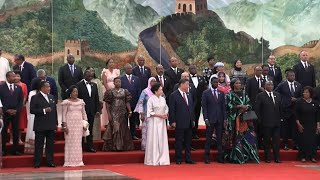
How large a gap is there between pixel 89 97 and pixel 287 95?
391cm

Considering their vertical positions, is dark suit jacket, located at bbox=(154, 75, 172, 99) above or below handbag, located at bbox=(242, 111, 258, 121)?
above

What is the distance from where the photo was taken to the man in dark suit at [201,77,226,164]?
12047 millimetres

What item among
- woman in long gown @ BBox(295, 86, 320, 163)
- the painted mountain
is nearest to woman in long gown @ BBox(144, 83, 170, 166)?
woman in long gown @ BBox(295, 86, 320, 163)

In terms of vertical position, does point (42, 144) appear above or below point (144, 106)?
below

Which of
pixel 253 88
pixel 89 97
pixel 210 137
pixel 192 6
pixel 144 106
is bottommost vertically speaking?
pixel 210 137

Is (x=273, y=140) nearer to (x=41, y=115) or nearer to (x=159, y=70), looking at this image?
(x=159, y=70)

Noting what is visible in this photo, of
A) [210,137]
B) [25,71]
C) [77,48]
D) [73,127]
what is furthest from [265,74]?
[77,48]

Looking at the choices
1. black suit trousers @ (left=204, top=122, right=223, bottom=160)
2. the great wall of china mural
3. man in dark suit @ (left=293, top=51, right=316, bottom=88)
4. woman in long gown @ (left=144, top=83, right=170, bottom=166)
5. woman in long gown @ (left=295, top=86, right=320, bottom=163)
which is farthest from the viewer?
the great wall of china mural

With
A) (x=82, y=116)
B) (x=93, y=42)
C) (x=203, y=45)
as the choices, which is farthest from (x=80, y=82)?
(x=203, y=45)

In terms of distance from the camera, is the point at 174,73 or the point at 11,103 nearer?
the point at 11,103

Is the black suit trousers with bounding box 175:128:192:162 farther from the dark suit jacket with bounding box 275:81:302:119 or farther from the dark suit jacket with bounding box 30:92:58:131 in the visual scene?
the dark suit jacket with bounding box 30:92:58:131

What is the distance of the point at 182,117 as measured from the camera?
11.9 metres

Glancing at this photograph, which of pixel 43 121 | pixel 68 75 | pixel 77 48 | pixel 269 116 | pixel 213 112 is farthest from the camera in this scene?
pixel 77 48

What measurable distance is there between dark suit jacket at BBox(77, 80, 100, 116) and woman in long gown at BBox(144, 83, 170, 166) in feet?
3.35
